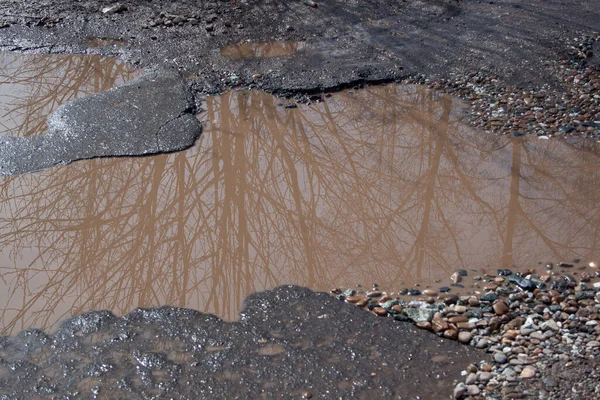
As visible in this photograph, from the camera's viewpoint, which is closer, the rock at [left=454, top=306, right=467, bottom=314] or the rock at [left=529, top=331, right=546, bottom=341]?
the rock at [left=529, top=331, right=546, bottom=341]

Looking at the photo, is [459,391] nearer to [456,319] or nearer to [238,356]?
[456,319]

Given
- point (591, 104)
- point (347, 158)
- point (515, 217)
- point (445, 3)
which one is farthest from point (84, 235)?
point (445, 3)

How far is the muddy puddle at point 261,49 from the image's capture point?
6.70 m

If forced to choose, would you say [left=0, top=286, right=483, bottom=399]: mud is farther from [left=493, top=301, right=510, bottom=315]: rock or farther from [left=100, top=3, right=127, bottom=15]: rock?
[left=100, top=3, right=127, bottom=15]: rock

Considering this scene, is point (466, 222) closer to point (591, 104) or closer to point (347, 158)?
point (347, 158)

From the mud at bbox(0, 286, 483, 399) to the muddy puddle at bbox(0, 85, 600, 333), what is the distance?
0.21 metres

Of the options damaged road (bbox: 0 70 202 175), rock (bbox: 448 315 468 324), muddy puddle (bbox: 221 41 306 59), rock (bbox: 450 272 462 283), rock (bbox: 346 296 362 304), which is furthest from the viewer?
muddy puddle (bbox: 221 41 306 59)

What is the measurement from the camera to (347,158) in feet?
17.5

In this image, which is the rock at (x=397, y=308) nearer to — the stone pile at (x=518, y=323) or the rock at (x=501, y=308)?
the stone pile at (x=518, y=323)

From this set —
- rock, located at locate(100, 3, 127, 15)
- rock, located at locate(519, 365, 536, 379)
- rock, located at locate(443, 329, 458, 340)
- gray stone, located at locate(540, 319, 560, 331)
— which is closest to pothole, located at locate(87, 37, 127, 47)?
rock, located at locate(100, 3, 127, 15)

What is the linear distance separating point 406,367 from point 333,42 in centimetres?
428

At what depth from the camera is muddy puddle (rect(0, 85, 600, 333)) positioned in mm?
4195

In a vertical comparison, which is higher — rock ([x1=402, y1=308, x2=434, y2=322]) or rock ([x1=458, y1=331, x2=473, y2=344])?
rock ([x1=402, y1=308, x2=434, y2=322])

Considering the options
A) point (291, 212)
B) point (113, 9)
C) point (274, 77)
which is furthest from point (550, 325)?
point (113, 9)
